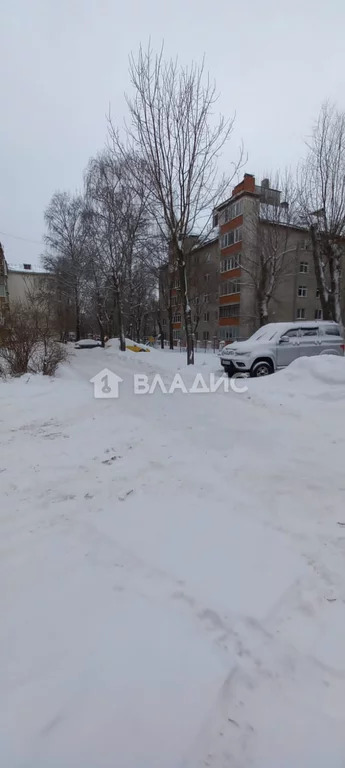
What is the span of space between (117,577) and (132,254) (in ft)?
76.9

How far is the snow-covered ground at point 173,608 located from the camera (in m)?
1.43

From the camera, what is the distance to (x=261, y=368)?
1092 centimetres

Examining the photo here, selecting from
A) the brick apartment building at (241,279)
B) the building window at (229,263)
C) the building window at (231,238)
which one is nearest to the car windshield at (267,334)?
the brick apartment building at (241,279)

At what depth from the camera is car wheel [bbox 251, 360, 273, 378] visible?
1082cm

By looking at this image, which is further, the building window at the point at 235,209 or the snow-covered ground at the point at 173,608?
the building window at the point at 235,209

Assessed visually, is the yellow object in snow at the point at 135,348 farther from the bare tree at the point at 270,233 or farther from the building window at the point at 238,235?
the building window at the point at 238,235

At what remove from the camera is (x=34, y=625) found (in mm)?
1922

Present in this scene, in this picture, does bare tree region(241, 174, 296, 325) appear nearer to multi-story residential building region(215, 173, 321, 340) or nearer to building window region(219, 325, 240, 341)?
multi-story residential building region(215, 173, 321, 340)

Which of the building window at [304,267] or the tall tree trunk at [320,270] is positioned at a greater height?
the building window at [304,267]

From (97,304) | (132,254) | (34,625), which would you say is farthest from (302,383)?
(97,304)

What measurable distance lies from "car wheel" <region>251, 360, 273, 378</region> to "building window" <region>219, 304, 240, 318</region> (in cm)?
2159

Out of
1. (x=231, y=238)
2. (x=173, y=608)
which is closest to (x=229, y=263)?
(x=231, y=238)

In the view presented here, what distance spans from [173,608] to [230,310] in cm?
3293

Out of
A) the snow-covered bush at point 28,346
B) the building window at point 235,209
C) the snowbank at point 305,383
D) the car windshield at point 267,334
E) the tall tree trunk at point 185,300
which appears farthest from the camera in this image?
the building window at point 235,209
